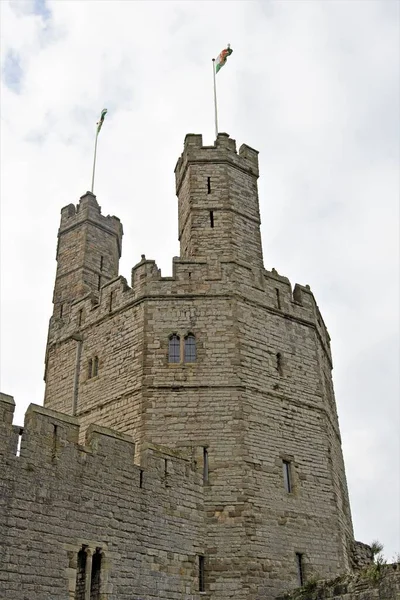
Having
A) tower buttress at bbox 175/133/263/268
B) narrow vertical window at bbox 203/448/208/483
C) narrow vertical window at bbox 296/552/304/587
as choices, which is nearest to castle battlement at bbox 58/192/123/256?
tower buttress at bbox 175/133/263/268

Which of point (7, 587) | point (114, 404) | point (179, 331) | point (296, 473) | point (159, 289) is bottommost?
point (7, 587)

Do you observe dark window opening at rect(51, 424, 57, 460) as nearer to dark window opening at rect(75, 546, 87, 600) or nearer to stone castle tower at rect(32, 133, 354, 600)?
dark window opening at rect(75, 546, 87, 600)

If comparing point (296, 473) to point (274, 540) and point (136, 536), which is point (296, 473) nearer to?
point (274, 540)

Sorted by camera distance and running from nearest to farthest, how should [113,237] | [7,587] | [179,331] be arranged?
[7,587] < [179,331] < [113,237]

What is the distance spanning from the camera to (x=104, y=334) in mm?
16141

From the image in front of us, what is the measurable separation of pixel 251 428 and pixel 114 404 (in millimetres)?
3190

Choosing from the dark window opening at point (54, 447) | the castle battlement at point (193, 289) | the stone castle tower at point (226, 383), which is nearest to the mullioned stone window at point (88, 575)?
the stone castle tower at point (226, 383)

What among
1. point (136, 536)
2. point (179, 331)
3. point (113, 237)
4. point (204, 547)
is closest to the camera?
point (136, 536)

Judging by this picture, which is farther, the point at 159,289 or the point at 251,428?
the point at 159,289

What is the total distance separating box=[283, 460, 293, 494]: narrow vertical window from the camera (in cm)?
1412

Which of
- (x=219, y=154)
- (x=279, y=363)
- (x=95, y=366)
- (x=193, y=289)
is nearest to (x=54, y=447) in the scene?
(x=95, y=366)

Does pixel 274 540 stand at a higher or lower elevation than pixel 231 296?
lower

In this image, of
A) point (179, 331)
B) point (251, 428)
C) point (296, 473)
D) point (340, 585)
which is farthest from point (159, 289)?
point (340, 585)

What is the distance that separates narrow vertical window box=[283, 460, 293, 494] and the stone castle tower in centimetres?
5
